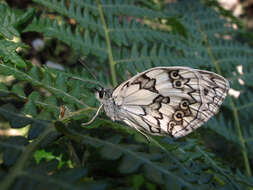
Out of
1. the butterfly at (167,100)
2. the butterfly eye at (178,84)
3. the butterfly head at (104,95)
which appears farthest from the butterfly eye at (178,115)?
the butterfly head at (104,95)

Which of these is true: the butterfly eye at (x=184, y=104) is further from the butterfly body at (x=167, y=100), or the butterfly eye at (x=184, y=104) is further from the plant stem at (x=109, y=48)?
the plant stem at (x=109, y=48)

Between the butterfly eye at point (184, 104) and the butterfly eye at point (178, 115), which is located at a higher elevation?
the butterfly eye at point (184, 104)

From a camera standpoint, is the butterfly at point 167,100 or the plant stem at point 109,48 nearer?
the butterfly at point 167,100

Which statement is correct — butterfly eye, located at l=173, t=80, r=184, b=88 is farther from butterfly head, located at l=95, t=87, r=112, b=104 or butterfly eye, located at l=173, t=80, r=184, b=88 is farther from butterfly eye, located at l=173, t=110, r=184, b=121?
butterfly head, located at l=95, t=87, r=112, b=104

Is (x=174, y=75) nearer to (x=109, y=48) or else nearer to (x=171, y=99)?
(x=171, y=99)

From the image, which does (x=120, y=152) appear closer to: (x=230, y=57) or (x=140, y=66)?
(x=140, y=66)

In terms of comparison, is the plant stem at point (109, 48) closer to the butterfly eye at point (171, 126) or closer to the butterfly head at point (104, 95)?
the butterfly head at point (104, 95)

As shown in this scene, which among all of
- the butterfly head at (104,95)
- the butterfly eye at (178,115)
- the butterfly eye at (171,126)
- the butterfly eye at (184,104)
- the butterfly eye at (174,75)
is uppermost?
the butterfly eye at (174,75)
